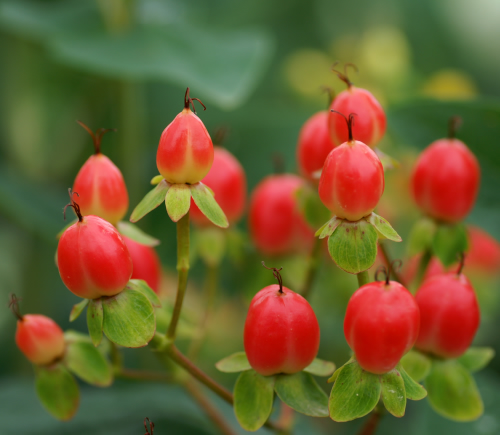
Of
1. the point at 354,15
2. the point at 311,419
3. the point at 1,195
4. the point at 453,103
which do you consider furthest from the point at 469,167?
the point at 354,15

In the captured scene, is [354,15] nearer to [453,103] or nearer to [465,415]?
[453,103]

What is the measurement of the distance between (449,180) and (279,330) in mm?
216

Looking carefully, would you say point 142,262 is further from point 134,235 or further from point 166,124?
point 166,124

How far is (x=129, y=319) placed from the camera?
43 centimetres

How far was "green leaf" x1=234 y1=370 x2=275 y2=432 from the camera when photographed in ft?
1.43

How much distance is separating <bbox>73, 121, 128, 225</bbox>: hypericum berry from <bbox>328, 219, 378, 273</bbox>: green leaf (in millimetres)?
172

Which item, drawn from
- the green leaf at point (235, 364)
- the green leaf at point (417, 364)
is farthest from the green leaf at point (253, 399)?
the green leaf at point (417, 364)

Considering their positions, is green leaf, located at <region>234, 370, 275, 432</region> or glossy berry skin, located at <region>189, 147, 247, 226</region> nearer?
green leaf, located at <region>234, 370, 275, 432</region>

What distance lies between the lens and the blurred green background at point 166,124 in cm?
74

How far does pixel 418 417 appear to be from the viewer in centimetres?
74

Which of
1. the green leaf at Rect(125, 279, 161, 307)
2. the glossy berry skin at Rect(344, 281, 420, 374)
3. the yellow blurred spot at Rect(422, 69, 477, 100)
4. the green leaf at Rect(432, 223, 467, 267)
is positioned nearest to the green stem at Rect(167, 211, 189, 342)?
the green leaf at Rect(125, 279, 161, 307)

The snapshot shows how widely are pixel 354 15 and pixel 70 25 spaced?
2.52 feet

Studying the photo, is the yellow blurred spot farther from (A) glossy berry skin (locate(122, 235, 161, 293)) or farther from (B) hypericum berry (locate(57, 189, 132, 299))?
(B) hypericum berry (locate(57, 189, 132, 299))

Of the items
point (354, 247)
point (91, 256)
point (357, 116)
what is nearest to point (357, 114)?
point (357, 116)
